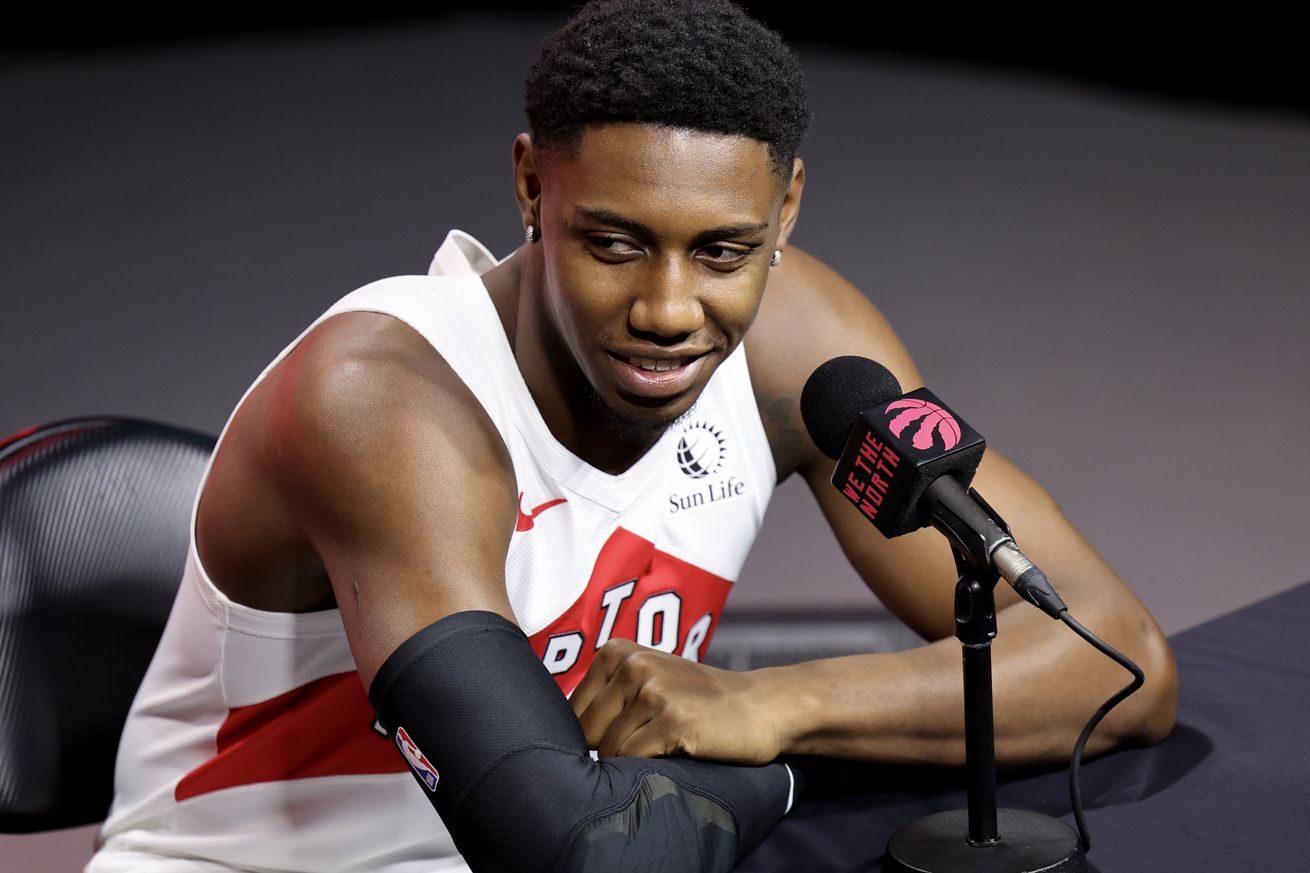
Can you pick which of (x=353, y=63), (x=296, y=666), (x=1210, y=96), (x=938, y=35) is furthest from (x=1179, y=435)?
(x=353, y=63)

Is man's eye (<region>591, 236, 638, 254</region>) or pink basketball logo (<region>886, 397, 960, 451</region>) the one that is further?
man's eye (<region>591, 236, 638, 254</region>)

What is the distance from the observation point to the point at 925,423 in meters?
1.01

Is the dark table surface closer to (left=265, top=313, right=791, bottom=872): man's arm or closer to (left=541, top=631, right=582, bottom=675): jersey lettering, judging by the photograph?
(left=265, top=313, right=791, bottom=872): man's arm

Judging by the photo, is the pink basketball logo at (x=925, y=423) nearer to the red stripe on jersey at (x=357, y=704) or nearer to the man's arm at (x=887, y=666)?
the man's arm at (x=887, y=666)

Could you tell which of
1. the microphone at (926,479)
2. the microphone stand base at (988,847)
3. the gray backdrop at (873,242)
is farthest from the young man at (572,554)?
the gray backdrop at (873,242)

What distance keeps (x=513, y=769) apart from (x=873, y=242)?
11.8 feet

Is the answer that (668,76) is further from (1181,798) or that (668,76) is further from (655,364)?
(1181,798)

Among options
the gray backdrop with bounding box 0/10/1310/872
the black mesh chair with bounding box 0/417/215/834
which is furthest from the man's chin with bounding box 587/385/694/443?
the gray backdrop with bounding box 0/10/1310/872

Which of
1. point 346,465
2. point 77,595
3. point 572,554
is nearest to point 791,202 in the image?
point 572,554

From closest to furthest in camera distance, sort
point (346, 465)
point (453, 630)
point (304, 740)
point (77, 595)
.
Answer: point (453, 630) → point (346, 465) → point (304, 740) → point (77, 595)

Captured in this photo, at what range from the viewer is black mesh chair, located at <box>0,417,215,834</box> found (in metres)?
1.53

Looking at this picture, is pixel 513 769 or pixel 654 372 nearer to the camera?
pixel 513 769

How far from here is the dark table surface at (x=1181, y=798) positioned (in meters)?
1.19

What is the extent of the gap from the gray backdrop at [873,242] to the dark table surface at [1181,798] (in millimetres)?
1512
